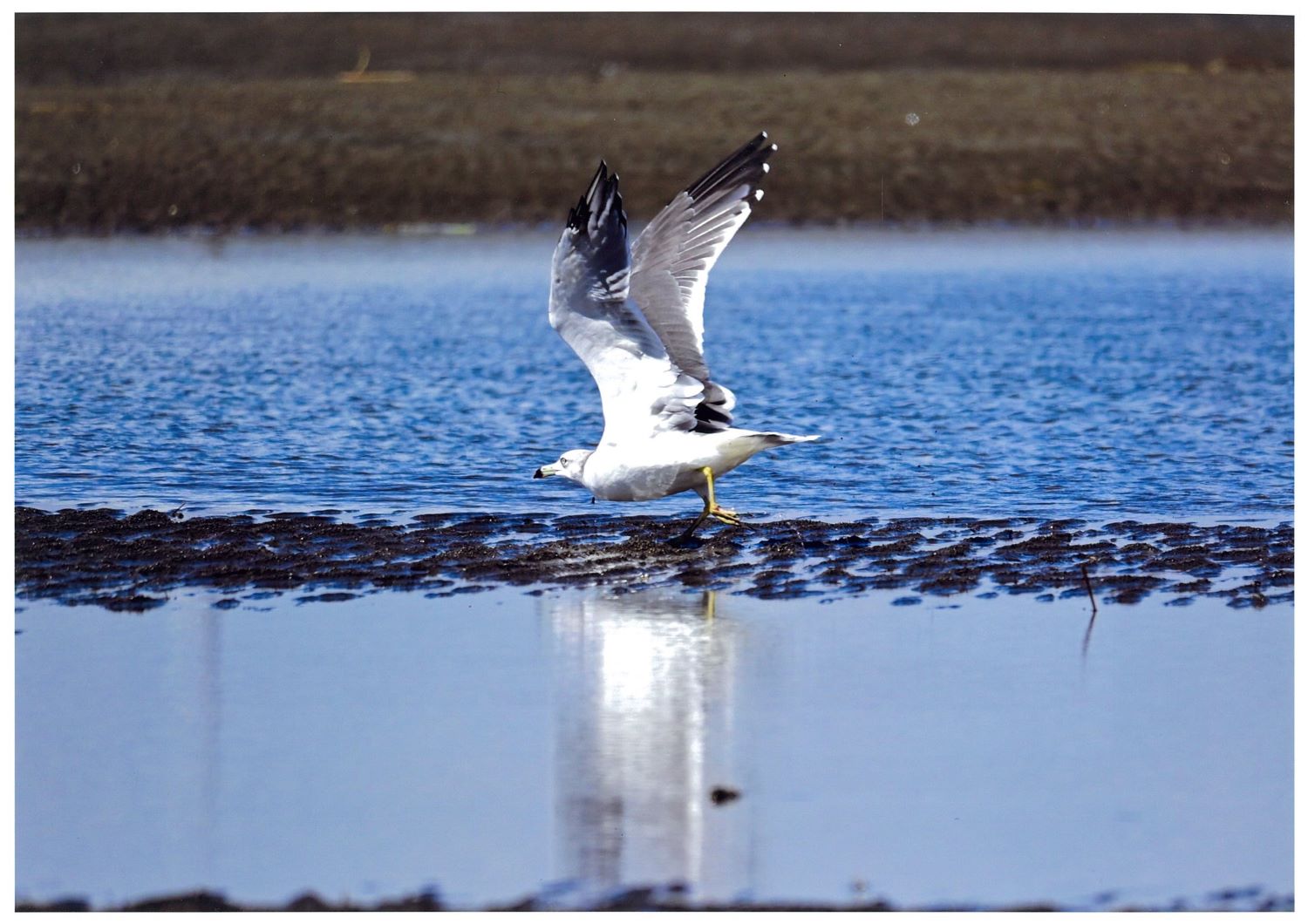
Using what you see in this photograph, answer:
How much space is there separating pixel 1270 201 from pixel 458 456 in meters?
11.7

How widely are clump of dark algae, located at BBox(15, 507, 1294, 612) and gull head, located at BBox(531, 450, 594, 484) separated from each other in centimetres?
23

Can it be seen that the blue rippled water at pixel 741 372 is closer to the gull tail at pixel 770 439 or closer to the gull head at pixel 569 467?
the gull head at pixel 569 467

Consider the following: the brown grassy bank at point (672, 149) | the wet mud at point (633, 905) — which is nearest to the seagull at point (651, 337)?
A: the wet mud at point (633, 905)

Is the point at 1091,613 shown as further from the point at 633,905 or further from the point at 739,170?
the point at 633,905

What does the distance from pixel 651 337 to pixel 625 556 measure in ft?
3.35

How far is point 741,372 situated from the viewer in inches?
551

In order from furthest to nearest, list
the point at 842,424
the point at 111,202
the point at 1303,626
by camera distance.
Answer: the point at 111,202 < the point at 842,424 < the point at 1303,626

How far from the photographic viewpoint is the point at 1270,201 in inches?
774

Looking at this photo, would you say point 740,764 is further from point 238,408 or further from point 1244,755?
point 238,408

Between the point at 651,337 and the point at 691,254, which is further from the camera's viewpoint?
the point at 691,254

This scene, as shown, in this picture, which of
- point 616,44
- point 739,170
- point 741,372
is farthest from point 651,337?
point 616,44

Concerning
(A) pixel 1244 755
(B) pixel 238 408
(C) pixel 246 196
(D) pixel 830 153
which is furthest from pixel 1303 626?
(C) pixel 246 196

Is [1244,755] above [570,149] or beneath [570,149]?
beneath

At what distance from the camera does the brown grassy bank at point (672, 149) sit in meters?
18.5
